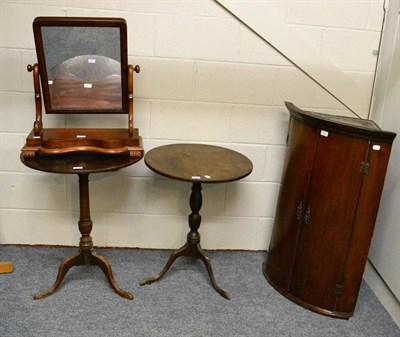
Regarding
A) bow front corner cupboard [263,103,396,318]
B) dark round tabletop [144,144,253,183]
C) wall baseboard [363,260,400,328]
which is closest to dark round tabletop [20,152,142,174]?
dark round tabletop [144,144,253,183]

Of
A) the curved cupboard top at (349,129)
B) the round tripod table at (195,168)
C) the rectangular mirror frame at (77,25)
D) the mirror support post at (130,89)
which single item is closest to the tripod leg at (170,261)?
the round tripod table at (195,168)

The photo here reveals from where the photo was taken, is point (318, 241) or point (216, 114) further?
point (216, 114)

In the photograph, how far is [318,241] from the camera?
85.1 inches

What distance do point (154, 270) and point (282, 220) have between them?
74 cm

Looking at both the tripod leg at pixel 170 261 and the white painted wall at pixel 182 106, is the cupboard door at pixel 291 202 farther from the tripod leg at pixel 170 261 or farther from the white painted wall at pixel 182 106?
the tripod leg at pixel 170 261

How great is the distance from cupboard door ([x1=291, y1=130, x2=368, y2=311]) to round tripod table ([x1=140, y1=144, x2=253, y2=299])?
1.10 feet

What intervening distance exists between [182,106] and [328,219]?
93cm

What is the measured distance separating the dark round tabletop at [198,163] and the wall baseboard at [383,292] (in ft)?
3.04

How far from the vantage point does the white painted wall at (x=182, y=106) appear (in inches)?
90.6

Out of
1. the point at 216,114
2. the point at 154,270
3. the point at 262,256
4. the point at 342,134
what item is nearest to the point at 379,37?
the point at 342,134

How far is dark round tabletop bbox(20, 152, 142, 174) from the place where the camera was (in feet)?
6.33

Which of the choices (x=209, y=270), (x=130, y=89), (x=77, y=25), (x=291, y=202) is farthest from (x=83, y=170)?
(x=291, y=202)

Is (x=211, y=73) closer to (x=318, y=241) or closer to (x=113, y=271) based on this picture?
(x=318, y=241)

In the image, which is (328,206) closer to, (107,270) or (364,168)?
(364,168)
